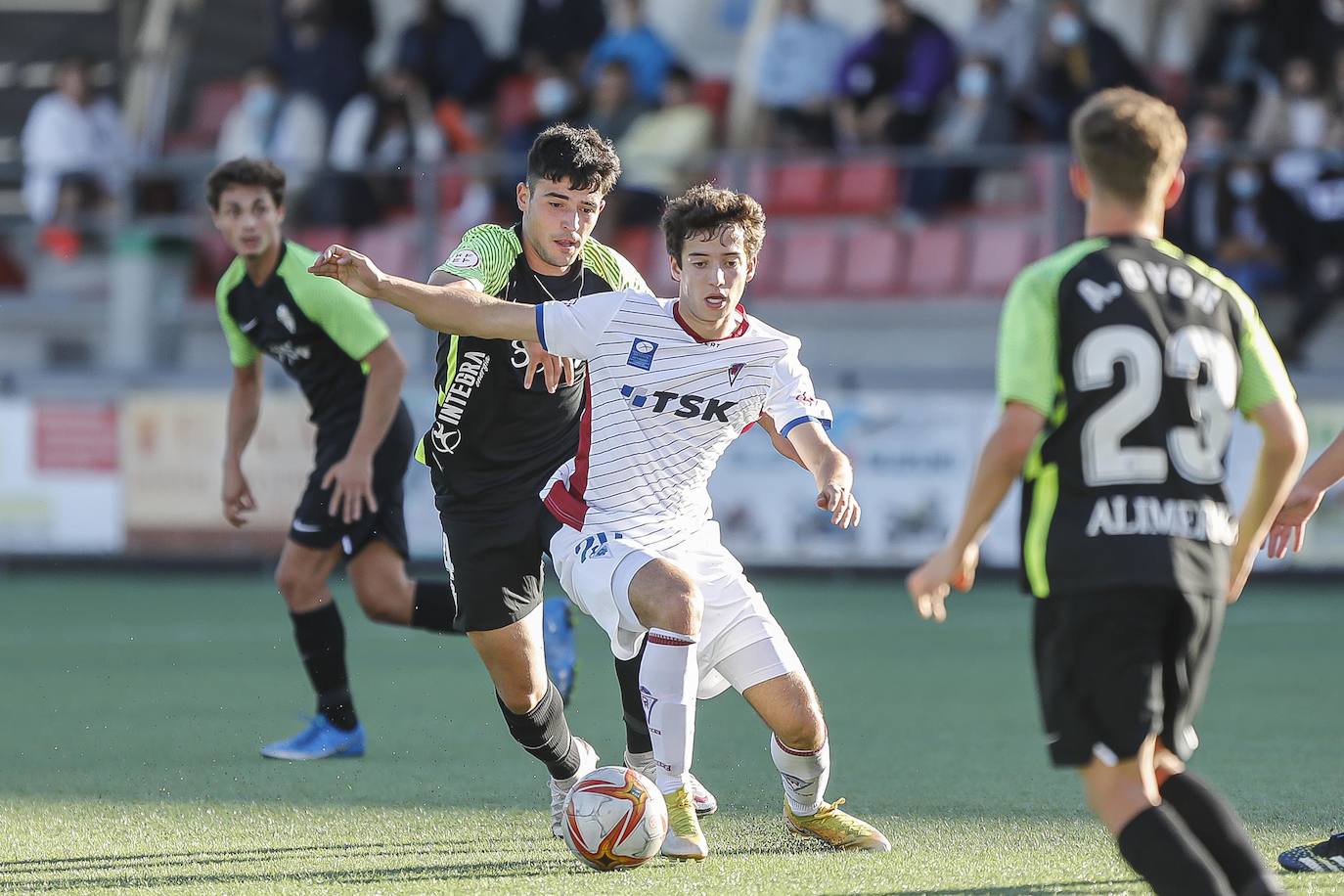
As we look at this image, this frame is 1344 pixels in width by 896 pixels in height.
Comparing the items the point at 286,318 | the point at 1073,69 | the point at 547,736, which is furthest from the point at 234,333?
the point at 1073,69

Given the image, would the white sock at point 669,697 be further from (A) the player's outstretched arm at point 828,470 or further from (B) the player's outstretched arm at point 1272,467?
(B) the player's outstretched arm at point 1272,467

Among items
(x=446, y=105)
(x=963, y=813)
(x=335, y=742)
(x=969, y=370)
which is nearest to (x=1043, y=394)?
(x=963, y=813)

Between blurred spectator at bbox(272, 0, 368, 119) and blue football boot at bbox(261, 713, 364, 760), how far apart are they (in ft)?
32.6

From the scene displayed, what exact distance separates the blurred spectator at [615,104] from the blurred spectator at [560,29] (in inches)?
49.6

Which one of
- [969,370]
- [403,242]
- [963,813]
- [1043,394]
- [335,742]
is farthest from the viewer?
[403,242]

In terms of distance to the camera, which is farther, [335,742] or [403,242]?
[403,242]

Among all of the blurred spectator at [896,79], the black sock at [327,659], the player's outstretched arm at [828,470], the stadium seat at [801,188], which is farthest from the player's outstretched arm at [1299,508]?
the blurred spectator at [896,79]

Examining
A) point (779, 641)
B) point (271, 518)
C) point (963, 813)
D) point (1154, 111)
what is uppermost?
point (1154, 111)

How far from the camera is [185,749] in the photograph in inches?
266

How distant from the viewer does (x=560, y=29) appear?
1581 centimetres

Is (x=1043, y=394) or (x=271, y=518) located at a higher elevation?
(x=1043, y=394)

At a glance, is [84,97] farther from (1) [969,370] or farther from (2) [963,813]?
(2) [963,813]

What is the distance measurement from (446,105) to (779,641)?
427 inches

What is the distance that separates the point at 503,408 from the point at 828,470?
3.79 ft
